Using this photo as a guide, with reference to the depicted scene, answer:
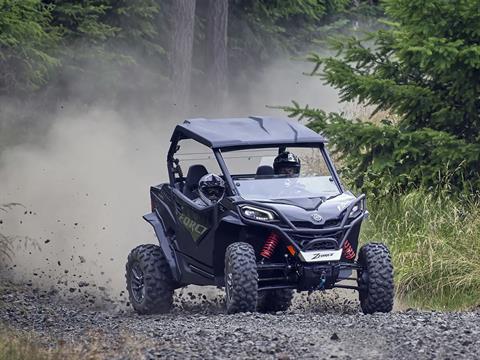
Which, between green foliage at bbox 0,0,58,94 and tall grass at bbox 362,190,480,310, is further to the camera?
green foliage at bbox 0,0,58,94

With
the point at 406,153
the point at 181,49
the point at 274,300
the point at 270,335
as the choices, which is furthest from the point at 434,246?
the point at 181,49

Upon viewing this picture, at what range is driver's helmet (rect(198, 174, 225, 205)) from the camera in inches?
482

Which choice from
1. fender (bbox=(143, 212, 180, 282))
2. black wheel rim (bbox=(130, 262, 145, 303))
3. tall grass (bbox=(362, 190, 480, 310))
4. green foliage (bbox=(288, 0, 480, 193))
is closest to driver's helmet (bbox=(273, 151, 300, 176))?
fender (bbox=(143, 212, 180, 282))

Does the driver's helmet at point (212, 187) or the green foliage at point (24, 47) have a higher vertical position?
the green foliage at point (24, 47)

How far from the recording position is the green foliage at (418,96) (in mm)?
14617

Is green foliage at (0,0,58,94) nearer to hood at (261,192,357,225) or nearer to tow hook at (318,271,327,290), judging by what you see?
hood at (261,192,357,225)

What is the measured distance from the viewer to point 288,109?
1586 centimetres

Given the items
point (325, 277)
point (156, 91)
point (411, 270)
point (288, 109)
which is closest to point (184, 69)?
point (156, 91)

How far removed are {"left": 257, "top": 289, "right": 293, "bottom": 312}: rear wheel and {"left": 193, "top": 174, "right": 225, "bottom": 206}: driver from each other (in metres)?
1.50

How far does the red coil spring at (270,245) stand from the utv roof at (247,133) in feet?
3.46

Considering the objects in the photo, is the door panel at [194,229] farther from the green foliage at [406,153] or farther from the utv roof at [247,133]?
the green foliage at [406,153]

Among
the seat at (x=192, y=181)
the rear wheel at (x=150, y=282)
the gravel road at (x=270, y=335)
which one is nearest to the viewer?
the gravel road at (x=270, y=335)

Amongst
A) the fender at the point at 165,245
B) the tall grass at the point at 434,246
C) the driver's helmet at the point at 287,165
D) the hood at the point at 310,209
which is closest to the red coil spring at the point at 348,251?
the hood at the point at 310,209

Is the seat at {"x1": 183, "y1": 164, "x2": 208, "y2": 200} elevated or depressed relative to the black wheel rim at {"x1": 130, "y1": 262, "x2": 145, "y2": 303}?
elevated
